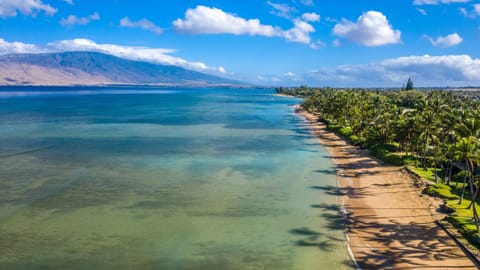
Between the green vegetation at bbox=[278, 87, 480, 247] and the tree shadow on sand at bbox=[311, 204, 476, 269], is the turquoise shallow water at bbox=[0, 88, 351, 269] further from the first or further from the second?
the green vegetation at bbox=[278, 87, 480, 247]

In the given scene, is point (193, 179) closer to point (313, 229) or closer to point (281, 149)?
point (313, 229)

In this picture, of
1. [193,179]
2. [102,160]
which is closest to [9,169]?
[102,160]

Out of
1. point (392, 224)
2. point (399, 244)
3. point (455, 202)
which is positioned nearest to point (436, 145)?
point (455, 202)

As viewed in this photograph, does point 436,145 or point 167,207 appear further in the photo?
point 436,145

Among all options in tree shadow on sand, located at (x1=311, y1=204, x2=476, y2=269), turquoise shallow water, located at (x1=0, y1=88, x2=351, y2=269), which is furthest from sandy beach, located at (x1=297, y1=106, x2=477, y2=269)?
turquoise shallow water, located at (x1=0, y1=88, x2=351, y2=269)

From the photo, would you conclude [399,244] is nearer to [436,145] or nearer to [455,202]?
[455,202]

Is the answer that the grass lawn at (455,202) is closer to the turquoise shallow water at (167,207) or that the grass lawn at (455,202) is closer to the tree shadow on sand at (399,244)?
the tree shadow on sand at (399,244)
